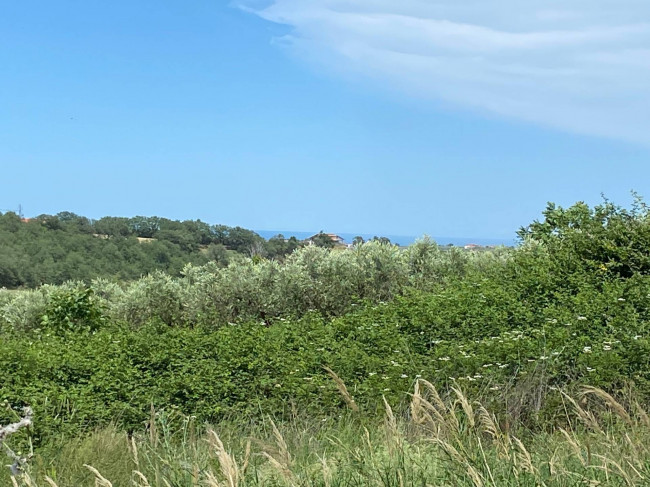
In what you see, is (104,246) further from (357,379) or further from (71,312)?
(357,379)

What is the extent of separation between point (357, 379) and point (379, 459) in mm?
3208

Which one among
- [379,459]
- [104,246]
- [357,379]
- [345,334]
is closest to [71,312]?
[345,334]

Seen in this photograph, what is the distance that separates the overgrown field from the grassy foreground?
2 cm

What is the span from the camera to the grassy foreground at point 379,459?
8.55 ft

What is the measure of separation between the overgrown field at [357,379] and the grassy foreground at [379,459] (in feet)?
0.06

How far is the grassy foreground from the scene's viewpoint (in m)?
2.61

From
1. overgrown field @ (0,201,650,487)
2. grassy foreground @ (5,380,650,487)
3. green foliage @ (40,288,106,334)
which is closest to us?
grassy foreground @ (5,380,650,487)

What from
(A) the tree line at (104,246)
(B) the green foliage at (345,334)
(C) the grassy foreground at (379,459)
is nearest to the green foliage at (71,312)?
(B) the green foliage at (345,334)

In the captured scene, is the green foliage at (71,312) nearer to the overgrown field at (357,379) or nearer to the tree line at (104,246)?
the overgrown field at (357,379)

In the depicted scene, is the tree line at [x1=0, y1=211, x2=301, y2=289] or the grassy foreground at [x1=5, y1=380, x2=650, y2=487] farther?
the tree line at [x1=0, y1=211, x2=301, y2=289]

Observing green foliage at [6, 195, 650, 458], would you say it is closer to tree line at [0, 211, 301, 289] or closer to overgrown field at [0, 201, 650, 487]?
overgrown field at [0, 201, 650, 487]

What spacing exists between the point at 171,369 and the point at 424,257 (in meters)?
6.50

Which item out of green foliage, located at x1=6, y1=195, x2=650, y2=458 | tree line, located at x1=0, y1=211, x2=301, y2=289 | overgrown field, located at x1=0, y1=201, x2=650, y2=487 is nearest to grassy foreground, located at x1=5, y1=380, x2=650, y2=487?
overgrown field, located at x1=0, y1=201, x2=650, y2=487

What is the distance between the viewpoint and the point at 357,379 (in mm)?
6258
